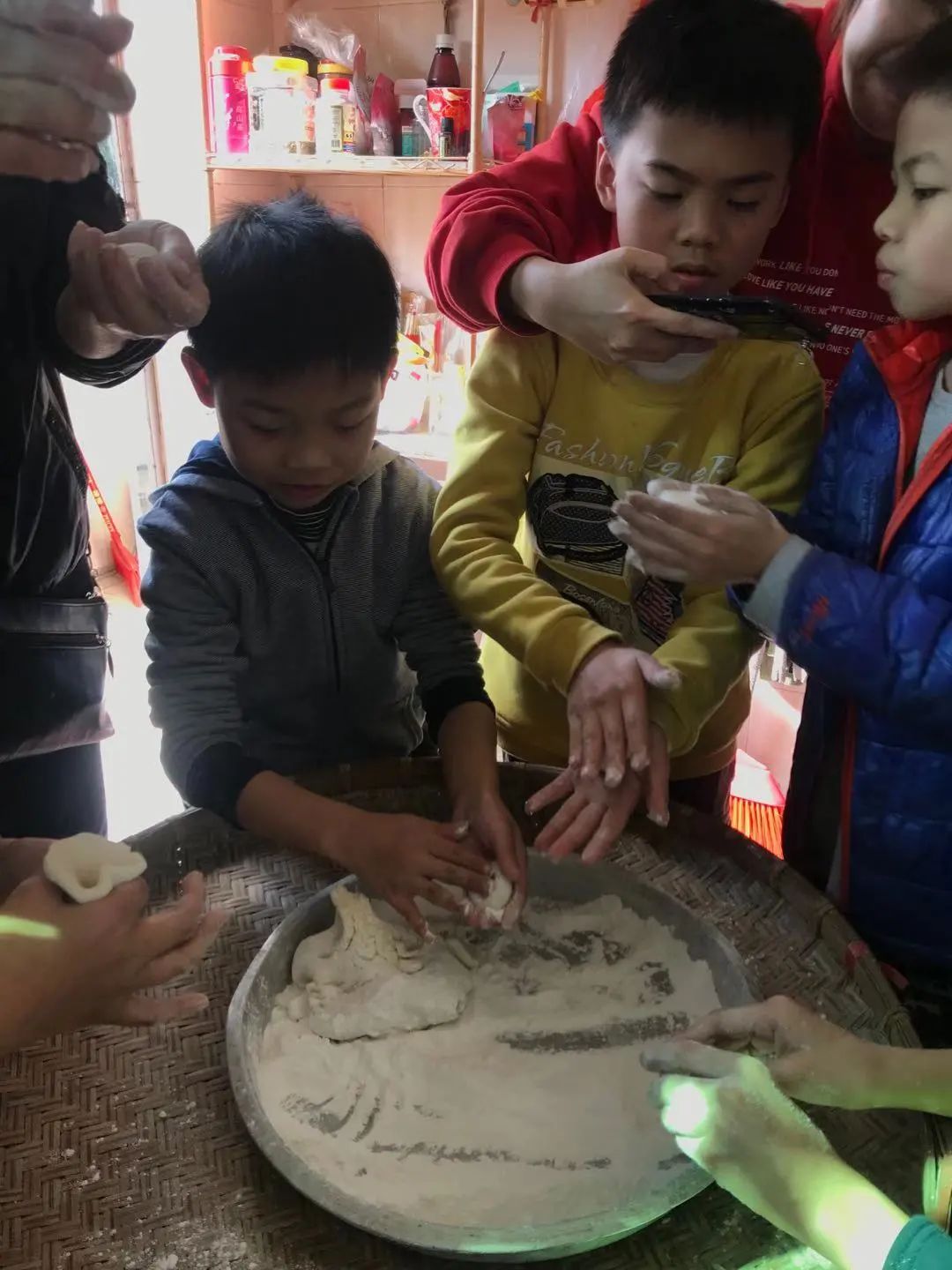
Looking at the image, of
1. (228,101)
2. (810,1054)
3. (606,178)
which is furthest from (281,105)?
(810,1054)

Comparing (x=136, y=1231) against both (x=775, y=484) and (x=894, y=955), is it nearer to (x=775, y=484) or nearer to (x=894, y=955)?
(x=894, y=955)

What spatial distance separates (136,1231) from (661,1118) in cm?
39

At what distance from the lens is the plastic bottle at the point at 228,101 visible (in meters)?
2.57

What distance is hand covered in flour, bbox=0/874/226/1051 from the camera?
62cm

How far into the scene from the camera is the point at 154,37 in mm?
2678

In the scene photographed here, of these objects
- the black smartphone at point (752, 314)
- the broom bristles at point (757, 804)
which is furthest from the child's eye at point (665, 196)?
the broom bristles at point (757, 804)

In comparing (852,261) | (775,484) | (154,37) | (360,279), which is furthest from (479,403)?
(154,37)

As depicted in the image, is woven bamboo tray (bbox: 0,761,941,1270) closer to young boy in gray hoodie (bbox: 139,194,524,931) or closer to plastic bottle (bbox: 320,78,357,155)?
young boy in gray hoodie (bbox: 139,194,524,931)

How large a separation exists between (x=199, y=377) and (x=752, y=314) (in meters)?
0.56

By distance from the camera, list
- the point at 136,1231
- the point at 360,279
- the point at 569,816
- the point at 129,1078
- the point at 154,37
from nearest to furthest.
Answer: the point at 136,1231 < the point at 129,1078 < the point at 569,816 < the point at 360,279 < the point at 154,37

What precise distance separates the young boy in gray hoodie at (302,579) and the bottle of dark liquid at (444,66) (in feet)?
5.19

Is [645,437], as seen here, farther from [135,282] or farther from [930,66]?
[135,282]

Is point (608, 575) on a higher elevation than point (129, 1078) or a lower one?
higher

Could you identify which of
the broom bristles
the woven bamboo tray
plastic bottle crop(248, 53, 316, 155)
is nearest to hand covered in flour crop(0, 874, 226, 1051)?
the woven bamboo tray
